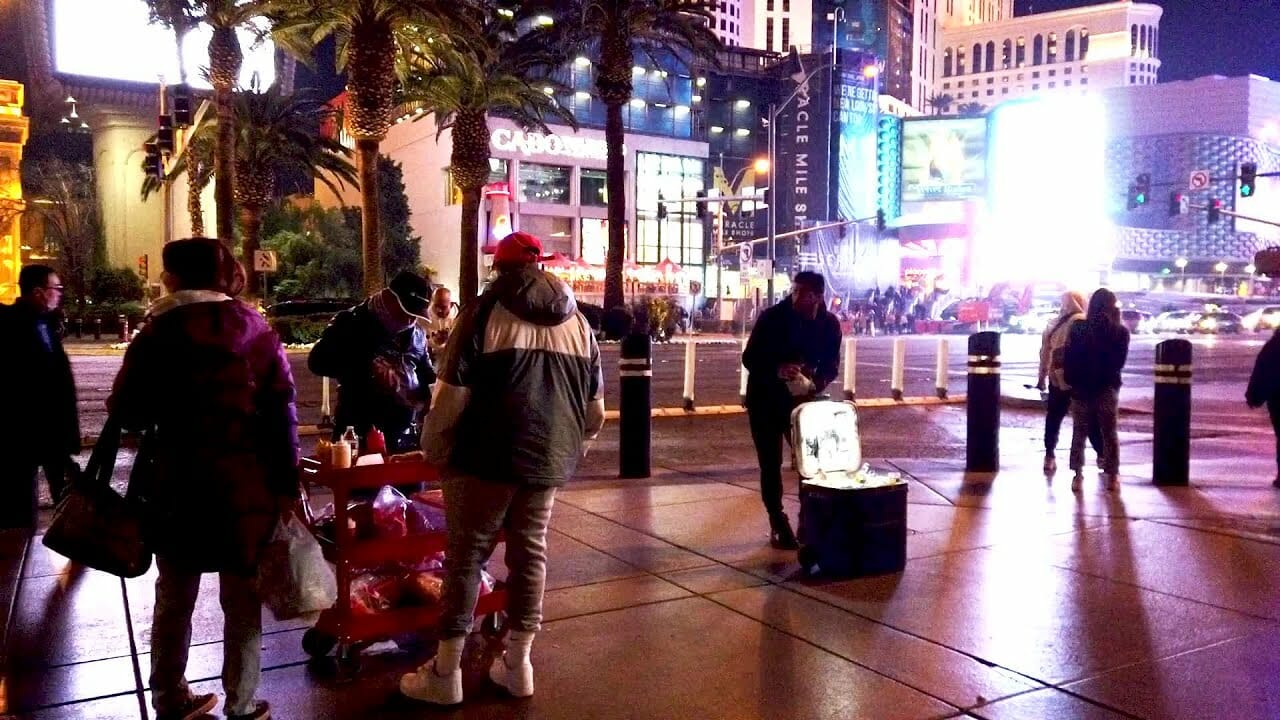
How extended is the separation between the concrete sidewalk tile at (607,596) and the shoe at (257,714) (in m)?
1.68

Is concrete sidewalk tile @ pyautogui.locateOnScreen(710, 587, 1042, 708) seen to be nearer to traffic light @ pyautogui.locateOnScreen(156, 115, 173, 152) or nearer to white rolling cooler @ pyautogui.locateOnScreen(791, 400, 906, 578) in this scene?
white rolling cooler @ pyautogui.locateOnScreen(791, 400, 906, 578)

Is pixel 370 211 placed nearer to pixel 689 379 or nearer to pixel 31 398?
pixel 689 379

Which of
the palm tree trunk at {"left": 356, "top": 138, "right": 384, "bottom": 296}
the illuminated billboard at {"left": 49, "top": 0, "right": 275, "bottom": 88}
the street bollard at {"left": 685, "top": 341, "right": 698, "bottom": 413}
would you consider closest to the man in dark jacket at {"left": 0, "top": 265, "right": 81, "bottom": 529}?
the street bollard at {"left": 685, "top": 341, "right": 698, "bottom": 413}

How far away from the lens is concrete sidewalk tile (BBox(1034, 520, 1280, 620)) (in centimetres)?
579

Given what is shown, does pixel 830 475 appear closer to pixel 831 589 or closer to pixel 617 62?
pixel 831 589

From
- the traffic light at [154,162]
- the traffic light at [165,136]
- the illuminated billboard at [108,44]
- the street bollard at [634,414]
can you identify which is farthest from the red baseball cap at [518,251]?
the illuminated billboard at [108,44]

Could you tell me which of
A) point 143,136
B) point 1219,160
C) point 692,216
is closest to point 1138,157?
point 1219,160

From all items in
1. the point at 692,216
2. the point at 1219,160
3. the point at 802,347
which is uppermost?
the point at 1219,160

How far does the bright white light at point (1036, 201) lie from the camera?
290 ft

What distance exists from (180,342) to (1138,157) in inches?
5546

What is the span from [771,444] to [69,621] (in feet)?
13.7

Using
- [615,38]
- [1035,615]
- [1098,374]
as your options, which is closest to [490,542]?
[1035,615]

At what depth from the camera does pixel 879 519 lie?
609cm

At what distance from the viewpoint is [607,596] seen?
5.68 meters
